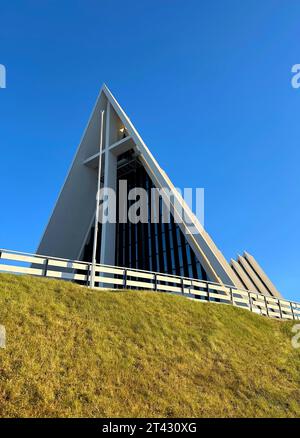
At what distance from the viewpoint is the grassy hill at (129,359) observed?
7.24 meters

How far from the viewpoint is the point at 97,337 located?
31.3 feet

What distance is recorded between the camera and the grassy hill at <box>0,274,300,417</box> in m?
7.24

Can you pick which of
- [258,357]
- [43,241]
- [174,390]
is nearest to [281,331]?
[258,357]

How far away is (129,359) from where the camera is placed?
910 cm
